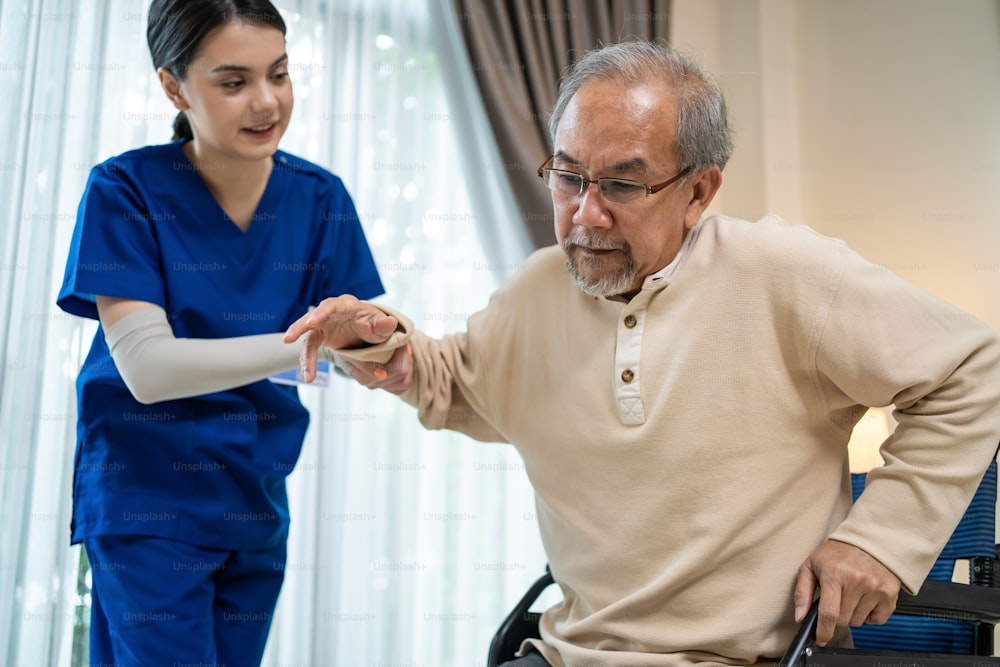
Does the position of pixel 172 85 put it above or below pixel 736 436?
above

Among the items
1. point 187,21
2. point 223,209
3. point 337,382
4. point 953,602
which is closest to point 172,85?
point 187,21

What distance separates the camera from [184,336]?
1.66 metres

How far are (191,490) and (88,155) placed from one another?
1099mm

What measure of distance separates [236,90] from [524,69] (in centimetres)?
153

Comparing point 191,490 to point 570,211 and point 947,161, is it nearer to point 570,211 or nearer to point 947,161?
point 570,211

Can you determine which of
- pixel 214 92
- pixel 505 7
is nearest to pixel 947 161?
pixel 505 7

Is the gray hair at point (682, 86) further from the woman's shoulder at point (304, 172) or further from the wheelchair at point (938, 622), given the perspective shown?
the wheelchair at point (938, 622)

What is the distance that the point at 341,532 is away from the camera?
2719 mm

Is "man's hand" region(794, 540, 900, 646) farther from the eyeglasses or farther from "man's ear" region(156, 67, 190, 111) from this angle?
"man's ear" region(156, 67, 190, 111)

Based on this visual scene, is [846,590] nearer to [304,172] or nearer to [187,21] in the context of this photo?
[304,172]

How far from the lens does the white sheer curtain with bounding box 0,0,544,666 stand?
86.1 inches

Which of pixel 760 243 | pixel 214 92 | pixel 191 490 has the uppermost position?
pixel 214 92

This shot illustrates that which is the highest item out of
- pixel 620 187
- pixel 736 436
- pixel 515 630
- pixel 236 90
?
pixel 236 90

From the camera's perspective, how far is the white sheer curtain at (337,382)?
2.19m
